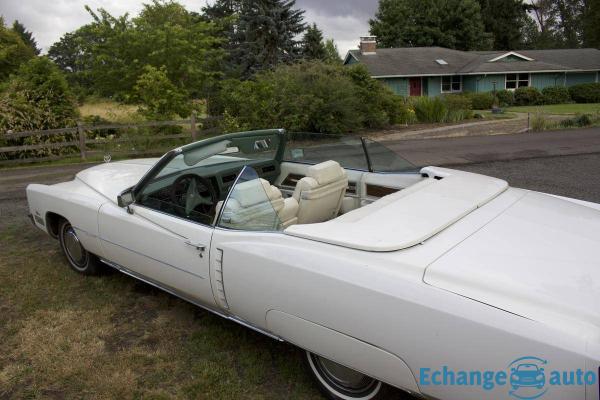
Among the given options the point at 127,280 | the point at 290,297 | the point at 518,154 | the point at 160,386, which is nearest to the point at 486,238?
the point at 290,297

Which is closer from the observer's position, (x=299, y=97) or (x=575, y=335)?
(x=575, y=335)

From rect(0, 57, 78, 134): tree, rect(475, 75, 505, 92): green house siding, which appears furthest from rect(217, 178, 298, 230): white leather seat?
rect(475, 75, 505, 92): green house siding

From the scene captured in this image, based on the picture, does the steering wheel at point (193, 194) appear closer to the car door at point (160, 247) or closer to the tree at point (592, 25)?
the car door at point (160, 247)

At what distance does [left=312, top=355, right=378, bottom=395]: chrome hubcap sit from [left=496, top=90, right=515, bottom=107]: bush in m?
32.5

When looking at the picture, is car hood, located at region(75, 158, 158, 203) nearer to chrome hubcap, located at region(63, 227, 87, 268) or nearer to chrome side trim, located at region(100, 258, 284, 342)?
chrome hubcap, located at region(63, 227, 87, 268)

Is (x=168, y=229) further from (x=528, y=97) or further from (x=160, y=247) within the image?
(x=528, y=97)

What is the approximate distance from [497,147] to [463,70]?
2386 centimetres

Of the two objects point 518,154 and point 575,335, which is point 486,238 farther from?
point 518,154

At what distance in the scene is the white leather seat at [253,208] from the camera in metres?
2.83

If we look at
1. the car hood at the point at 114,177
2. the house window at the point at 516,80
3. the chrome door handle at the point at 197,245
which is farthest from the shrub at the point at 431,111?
the chrome door handle at the point at 197,245

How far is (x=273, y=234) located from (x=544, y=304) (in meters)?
1.35

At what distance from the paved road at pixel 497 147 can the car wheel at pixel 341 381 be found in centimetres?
840

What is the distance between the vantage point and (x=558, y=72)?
114 ft

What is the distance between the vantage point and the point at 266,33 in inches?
1068
